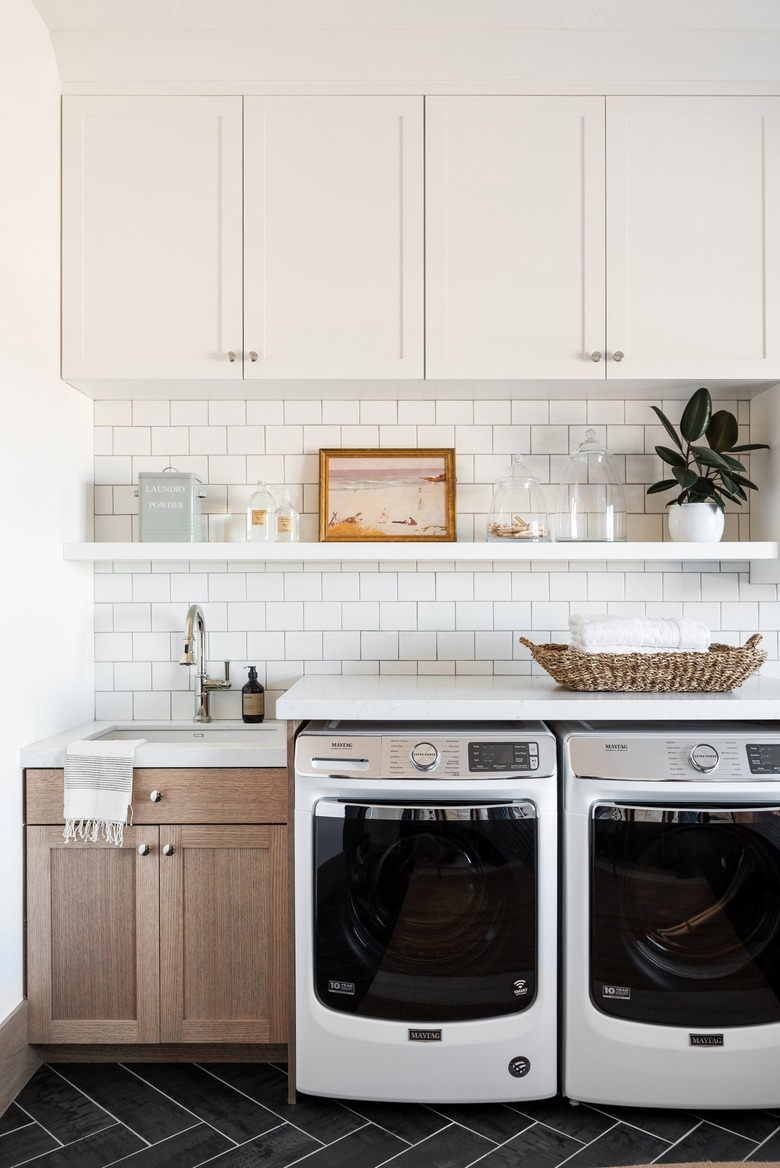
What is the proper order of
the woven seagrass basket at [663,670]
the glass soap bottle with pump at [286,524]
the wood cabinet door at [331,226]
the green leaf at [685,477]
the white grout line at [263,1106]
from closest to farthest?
the white grout line at [263,1106], the woven seagrass basket at [663,670], the wood cabinet door at [331,226], the green leaf at [685,477], the glass soap bottle with pump at [286,524]

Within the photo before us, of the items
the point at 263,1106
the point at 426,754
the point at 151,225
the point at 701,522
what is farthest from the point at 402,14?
the point at 263,1106

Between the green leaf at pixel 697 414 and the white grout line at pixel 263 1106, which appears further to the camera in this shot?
the green leaf at pixel 697 414

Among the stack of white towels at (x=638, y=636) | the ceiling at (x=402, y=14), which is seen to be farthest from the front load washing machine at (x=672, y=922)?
the ceiling at (x=402, y=14)

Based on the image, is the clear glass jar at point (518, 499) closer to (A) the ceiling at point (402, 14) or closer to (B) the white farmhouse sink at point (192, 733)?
(B) the white farmhouse sink at point (192, 733)

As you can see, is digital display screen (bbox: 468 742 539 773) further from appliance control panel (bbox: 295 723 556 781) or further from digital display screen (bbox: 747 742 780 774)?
digital display screen (bbox: 747 742 780 774)

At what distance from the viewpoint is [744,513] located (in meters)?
2.62

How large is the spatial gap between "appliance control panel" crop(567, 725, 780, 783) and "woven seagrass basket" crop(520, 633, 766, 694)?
200mm

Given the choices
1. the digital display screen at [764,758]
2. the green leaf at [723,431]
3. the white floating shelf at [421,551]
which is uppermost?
the green leaf at [723,431]

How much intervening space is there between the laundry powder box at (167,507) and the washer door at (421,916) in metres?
1.04

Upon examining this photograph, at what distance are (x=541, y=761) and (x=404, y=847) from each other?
1.28ft

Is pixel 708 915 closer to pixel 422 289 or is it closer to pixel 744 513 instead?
pixel 744 513

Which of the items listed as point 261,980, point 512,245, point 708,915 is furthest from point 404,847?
point 512,245

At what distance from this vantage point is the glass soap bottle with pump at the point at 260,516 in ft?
8.25

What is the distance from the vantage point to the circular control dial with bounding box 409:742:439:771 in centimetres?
187
